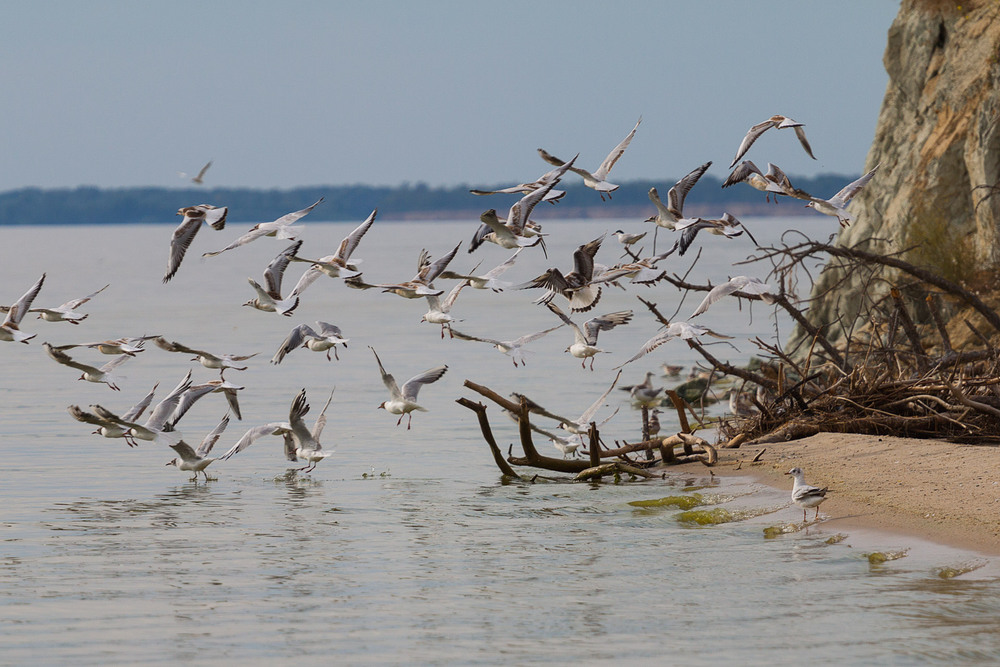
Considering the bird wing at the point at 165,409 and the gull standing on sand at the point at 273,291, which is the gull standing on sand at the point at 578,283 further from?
the bird wing at the point at 165,409

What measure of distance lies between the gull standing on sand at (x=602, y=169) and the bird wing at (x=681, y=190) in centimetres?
51

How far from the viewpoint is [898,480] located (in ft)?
Result: 35.6

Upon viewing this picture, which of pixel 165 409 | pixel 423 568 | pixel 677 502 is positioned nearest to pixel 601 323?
pixel 677 502

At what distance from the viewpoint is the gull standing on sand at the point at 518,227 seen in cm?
1006

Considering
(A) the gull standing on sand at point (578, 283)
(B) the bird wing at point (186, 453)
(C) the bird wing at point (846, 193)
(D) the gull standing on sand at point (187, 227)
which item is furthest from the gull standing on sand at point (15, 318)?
(C) the bird wing at point (846, 193)

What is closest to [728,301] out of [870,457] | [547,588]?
[870,457]

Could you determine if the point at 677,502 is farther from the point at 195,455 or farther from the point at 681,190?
the point at 195,455

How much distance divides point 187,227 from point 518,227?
2.97 m

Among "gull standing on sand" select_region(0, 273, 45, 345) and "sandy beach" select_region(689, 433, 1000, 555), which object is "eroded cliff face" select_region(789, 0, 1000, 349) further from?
"gull standing on sand" select_region(0, 273, 45, 345)

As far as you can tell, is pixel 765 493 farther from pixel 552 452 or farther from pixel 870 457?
pixel 552 452

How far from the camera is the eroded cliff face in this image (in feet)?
60.2

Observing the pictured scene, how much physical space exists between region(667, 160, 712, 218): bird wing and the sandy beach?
9.08ft

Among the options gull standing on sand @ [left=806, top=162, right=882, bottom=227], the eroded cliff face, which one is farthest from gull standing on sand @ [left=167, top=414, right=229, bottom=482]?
the eroded cliff face

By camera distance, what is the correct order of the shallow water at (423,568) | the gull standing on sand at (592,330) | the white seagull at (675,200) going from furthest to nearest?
the gull standing on sand at (592,330) < the white seagull at (675,200) < the shallow water at (423,568)
